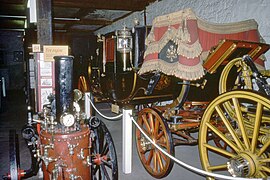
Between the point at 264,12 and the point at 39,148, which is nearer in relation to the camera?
the point at 39,148

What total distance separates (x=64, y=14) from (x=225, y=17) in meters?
6.97

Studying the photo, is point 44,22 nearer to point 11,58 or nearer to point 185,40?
point 185,40

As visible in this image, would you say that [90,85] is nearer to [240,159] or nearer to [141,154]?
[141,154]

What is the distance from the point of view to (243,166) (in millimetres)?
2254

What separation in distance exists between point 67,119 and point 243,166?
1.71m

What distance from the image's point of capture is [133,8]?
8484mm

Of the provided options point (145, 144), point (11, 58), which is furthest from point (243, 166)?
point (11, 58)

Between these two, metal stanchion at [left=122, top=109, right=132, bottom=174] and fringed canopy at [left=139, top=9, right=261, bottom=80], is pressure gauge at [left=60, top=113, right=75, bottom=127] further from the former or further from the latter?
fringed canopy at [left=139, top=9, right=261, bottom=80]

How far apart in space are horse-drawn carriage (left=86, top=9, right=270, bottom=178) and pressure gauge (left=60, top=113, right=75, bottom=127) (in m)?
1.32

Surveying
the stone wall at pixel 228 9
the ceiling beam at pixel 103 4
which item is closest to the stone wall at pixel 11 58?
the ceiling beam at pixel 103 4

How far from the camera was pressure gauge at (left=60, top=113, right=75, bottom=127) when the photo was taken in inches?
94.7

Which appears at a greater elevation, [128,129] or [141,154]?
[128,129]

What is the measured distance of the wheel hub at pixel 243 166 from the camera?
87.9 inches

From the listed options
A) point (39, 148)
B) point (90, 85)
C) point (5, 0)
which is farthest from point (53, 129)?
point (5, 0)
